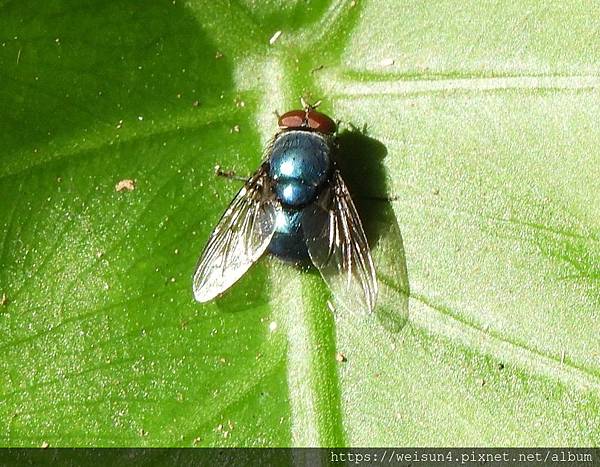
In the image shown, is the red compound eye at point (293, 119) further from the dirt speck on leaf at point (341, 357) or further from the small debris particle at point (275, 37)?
the dirt speck on leaf at point (341, 357)

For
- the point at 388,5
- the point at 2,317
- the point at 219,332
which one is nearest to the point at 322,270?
the point at 219,332

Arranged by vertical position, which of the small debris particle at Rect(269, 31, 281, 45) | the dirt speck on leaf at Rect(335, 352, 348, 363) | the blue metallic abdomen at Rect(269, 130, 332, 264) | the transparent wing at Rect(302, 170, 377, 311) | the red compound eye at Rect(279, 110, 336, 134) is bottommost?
the dirt speck on leaf at Rect(335, 352, 348, 363)

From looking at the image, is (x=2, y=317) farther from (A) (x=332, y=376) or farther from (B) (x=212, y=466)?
(A) (x=332, y=376)

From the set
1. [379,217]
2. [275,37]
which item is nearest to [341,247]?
[379,217]

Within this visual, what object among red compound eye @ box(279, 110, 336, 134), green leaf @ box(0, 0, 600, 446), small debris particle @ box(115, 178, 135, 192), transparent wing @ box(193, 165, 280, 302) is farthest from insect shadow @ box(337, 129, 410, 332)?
small debris particle @ box(115, 178, 135, 192)

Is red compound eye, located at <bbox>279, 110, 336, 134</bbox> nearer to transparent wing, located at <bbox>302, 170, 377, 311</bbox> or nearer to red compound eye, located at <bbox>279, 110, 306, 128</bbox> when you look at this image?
red compound eye, located at <bbox>279, 110, 306, 128</bbox>

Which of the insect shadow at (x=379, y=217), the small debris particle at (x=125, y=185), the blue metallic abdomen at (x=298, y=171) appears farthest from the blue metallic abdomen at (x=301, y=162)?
the small debris particle at (x=125, y=185)
